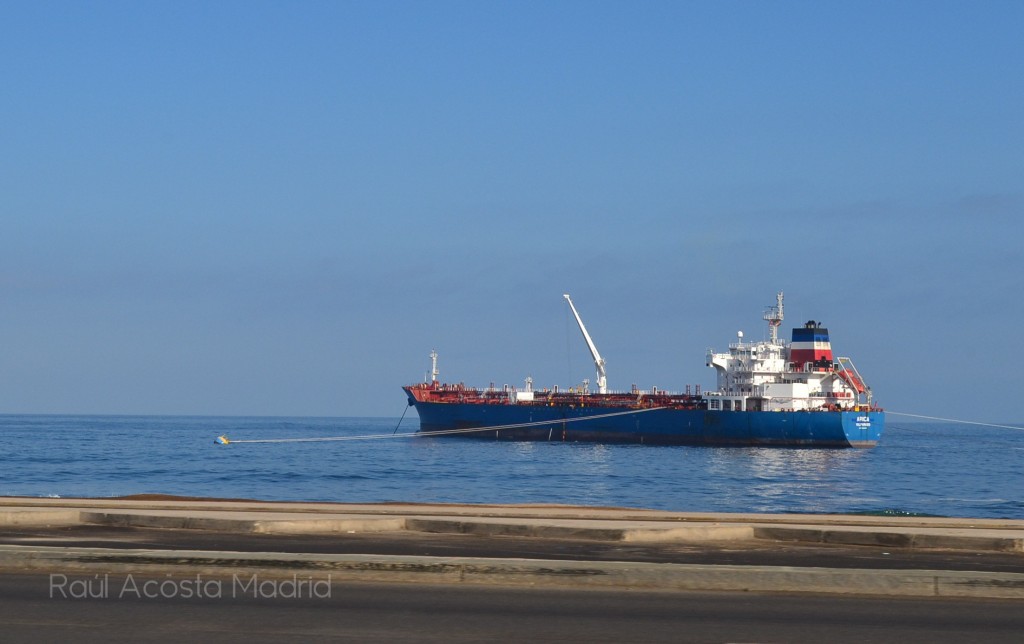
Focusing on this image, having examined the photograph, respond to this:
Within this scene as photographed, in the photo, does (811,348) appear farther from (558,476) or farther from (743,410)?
(558,476)

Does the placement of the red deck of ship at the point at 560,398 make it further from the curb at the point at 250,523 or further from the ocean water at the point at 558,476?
the curb at the point at 250,523

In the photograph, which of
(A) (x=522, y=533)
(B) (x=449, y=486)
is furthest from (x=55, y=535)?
(B) (x=449, y=486)

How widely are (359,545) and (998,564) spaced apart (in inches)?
318

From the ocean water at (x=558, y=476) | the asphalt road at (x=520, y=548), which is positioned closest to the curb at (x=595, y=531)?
the asphalt road at (x=520, y=548)

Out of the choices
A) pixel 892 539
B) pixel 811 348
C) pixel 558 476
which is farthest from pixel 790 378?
pixel 892 539

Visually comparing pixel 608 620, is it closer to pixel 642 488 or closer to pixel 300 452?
pixel 642 488

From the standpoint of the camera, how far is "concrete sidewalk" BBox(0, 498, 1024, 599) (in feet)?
39.2

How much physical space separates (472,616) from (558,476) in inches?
1908

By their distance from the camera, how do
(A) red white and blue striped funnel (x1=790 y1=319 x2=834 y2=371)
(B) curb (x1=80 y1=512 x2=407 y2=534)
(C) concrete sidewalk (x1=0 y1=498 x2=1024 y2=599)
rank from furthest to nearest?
(A) red white and blue striped funnel (x1=790 y1=319 x2=834 y2=371)
(B) curb (x1=80 y1=512 x2=407 y2=534)
(C) concrete sidewalk (x1=0 y1=498 x2=1024 y2=599)

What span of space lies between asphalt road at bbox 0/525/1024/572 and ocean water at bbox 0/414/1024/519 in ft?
59.8

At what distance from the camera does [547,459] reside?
243ft

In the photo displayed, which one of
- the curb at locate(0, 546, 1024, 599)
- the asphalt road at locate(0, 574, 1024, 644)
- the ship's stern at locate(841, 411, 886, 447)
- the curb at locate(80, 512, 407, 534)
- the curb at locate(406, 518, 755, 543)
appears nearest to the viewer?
the asphalt road at locate(0, 574, 1024, 644)

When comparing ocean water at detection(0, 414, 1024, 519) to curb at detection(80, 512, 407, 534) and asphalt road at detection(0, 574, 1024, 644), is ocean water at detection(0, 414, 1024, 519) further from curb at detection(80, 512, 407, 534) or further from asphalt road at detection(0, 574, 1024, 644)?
asphalt road at detection(0, 574, 1024, 644)

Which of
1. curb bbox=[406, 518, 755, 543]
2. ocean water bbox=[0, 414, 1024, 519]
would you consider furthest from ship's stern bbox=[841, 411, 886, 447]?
curb bbox=[406, 518, 755, 543]
